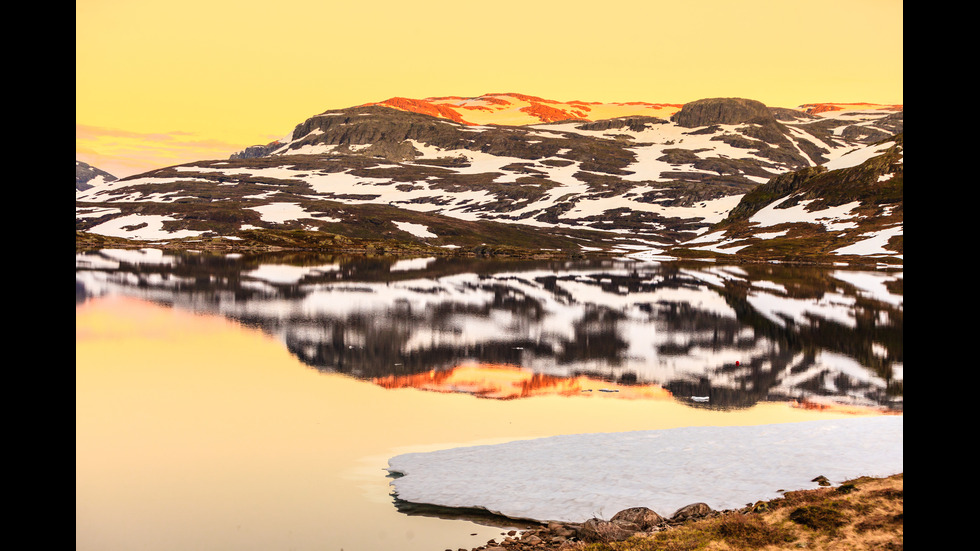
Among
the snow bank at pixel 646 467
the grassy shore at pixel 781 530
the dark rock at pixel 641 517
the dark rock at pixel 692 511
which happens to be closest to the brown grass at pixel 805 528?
the grassy shore at pixel 781 530

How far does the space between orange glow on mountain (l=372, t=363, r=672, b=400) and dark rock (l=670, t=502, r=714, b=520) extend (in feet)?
52.0

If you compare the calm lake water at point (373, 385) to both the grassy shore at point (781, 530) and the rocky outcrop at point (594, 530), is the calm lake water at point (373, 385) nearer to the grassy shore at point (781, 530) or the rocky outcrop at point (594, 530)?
the rocky outcrop at point (594, 530)

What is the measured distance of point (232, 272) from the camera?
106 meters

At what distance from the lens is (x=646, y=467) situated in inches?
842

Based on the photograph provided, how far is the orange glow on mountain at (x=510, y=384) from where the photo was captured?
3412 centimetres

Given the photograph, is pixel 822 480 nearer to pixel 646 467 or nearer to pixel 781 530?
pixel 646 467

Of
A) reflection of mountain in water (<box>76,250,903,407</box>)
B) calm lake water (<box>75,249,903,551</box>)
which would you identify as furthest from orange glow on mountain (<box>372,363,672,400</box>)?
reflection of mountain in water (<box>76,250,903,407</box>)

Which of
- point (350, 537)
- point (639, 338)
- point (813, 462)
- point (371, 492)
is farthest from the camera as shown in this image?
point (639, 338)

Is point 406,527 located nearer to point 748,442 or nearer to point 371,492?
point 371,492

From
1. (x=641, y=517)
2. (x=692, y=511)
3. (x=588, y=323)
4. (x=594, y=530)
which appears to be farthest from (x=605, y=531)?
(x=588, y=323)

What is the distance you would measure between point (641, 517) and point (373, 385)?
20584 millimetres
